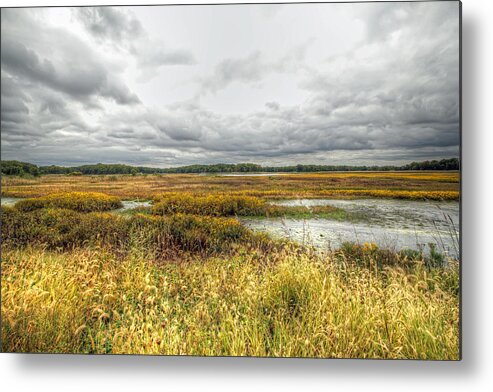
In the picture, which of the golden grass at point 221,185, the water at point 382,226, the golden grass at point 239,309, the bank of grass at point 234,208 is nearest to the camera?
the golden grass at point 239,309

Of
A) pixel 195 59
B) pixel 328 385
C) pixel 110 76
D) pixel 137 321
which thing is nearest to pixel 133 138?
pixel 110 76

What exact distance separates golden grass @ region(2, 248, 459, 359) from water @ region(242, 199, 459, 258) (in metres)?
0.25

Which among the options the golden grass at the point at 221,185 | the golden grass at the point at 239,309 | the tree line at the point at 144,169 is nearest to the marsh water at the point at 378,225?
the golden grass at the point at 221,185

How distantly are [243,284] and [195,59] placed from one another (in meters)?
2.54

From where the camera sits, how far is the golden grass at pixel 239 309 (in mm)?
2945

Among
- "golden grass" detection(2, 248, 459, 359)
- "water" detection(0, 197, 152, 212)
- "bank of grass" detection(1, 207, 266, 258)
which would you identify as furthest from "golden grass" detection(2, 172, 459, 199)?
"golden grass" detection(2, 248, 459, 359)

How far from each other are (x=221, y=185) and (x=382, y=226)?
193 cm

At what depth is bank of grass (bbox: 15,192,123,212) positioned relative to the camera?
11.7 feet

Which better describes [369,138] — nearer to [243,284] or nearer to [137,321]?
[243,284]

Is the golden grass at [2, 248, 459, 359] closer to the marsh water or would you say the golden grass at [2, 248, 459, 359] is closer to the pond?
the marsh water

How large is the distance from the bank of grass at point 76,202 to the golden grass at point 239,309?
0.63 metres

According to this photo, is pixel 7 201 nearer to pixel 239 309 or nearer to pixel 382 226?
pixel 239 309

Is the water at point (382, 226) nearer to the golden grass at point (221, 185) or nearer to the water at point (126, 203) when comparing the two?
the golden grass at point (221, 185)

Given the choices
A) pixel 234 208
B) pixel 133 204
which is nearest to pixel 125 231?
pixel 133 204
